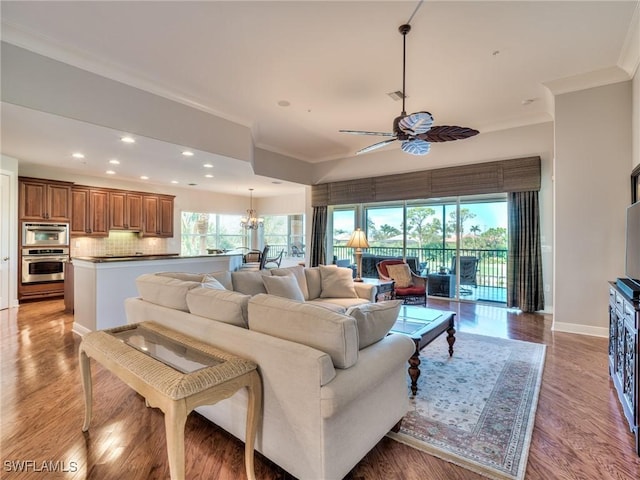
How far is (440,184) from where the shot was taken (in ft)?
20.3

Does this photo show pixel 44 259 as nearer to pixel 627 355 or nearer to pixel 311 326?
pixel 311 326

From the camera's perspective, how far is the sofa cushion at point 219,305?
6.69 feet

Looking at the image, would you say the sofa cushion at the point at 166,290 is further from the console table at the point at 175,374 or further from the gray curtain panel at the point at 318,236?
the gray curtain panel at the point at 318,236

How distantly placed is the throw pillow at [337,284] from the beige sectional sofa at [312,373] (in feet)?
7.41

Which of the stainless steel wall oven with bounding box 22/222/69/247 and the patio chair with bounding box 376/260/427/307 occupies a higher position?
the stainless steel wall oven with bounding box 22/222/69/247

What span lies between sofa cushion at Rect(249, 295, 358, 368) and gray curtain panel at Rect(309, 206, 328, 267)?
613 cm

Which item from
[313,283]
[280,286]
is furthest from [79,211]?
[280,286]

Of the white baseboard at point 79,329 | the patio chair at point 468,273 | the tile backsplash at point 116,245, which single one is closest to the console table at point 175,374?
the white baseboard at point 79,329

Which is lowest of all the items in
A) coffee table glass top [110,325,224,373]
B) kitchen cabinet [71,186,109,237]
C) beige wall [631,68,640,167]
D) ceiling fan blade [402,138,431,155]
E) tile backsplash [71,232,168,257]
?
coffee table glass top [110,325,224,373]

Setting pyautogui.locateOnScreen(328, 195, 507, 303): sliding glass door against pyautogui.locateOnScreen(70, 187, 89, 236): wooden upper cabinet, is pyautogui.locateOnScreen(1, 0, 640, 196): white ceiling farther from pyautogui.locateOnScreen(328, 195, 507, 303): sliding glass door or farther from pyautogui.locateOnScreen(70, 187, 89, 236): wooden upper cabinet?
pyautogui.locateOnScreen(328, 195, 507, 303): sliding glass door

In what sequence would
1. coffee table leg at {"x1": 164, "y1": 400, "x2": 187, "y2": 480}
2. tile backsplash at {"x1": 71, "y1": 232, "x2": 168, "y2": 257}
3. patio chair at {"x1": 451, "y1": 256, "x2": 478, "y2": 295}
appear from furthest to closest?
1. tile backsplash at {"x1": 71, "y1": 232, "x2": 168, "y2": 257}
2. patio chair at {"x1": 451, "y1": 256, "x2": 478, "y2": 295}
3. coffee table leg at {"x1": 164, "y1": 400, "x2": 187, "y2": 480}

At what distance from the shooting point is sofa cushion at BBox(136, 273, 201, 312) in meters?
2.45

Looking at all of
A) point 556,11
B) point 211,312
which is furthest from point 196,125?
point 556,11
